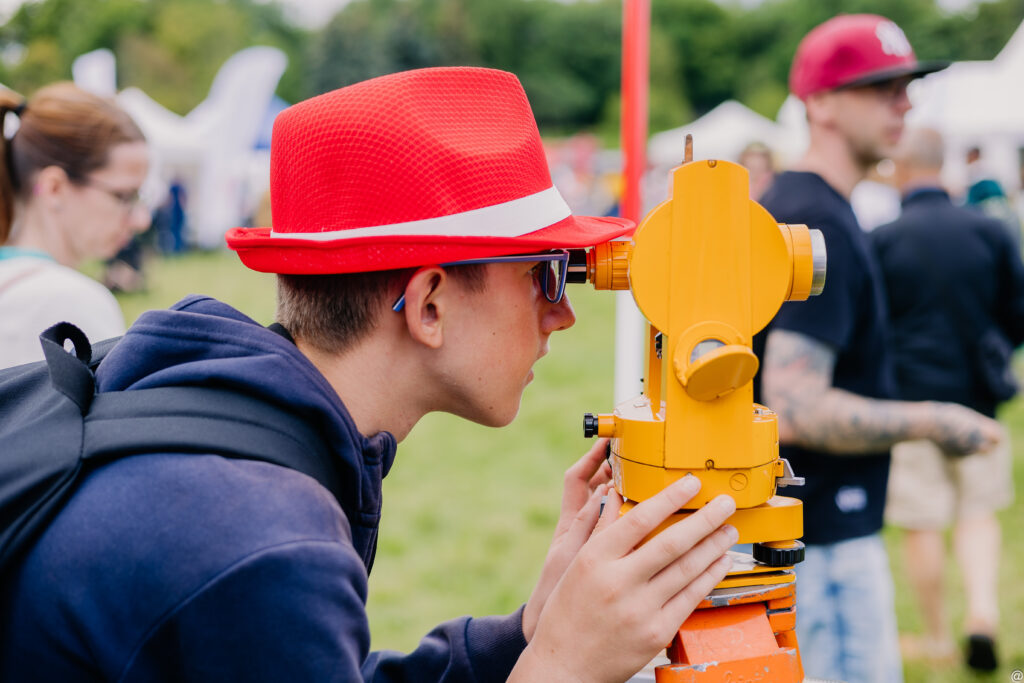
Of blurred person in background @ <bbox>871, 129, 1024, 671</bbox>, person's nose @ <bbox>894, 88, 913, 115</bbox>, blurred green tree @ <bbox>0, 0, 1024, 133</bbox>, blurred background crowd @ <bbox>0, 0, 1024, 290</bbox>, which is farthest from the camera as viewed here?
Answer: blurred green tree @ <bbox>0, 0, 1024, 133</bbox>

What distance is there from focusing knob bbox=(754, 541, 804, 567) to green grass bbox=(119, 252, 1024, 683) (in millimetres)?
3037

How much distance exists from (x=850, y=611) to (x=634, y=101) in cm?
191

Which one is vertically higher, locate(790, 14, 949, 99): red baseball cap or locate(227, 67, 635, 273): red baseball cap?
locate(790, 14, 949, 99): red baseball cap

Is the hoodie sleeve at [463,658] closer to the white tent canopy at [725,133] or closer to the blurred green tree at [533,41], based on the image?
the white tent canopy at [725,133]

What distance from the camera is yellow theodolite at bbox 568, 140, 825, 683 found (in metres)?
1.27

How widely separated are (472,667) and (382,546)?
12.4ft

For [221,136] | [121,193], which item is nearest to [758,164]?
[121,193]

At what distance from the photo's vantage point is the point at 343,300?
1385mm

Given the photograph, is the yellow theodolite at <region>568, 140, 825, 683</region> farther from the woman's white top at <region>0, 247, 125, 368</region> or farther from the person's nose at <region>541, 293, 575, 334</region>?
the woman's white top at <region>0, 247, 125, 368</region>

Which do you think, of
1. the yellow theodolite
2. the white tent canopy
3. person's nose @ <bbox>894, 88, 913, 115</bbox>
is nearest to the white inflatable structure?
the white tent canopy

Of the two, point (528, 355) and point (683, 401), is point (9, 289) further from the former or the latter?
point (683, 401)

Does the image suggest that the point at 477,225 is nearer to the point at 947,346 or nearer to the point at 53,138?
the point at 53,138

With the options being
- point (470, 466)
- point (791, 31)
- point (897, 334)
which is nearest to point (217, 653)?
point (897, 334)

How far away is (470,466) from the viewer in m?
6.74
